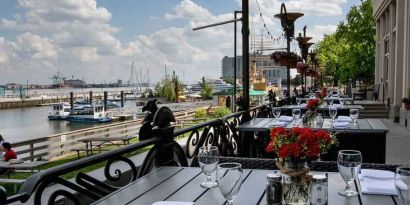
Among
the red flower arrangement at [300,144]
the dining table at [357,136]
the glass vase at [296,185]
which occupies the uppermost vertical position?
the red flower arrangement at [300,144]

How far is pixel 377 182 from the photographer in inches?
92.6

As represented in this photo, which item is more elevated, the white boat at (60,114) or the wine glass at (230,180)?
the wine glass at (230,180)

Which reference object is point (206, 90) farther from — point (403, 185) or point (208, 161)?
point (403, 185)

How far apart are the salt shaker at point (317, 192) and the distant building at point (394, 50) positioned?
14620 millimetres

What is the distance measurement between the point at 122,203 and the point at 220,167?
0.55 m

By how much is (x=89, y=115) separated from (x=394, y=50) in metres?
46.9

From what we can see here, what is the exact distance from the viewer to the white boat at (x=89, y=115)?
5550 centimetres

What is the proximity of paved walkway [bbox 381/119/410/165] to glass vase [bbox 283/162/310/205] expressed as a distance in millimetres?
7354

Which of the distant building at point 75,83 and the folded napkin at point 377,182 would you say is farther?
the distant building at point 75,83

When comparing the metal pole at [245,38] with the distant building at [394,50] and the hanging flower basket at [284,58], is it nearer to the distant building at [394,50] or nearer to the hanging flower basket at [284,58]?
the hanging flower basket at [284,58]

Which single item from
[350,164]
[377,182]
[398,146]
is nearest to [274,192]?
[350,164]

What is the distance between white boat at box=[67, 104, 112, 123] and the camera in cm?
5550

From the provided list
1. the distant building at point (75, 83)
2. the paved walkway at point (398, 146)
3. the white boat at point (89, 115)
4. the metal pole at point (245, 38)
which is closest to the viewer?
the metal pole at point (245, 38)

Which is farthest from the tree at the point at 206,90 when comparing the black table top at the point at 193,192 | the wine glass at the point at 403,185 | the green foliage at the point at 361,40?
the wine glass at the point at 403,185
